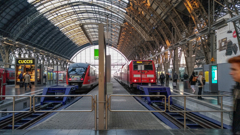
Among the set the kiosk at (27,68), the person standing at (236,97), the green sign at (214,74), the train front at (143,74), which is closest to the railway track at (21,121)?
the person standing at (236,97)

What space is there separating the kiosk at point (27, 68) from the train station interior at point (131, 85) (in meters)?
0.10

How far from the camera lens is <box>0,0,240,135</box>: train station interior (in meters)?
6.18

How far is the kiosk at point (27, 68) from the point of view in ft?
75.4

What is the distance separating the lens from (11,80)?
36.2m

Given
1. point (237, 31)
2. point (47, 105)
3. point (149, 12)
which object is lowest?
point (47, 105)

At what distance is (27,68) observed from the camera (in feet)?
83.1

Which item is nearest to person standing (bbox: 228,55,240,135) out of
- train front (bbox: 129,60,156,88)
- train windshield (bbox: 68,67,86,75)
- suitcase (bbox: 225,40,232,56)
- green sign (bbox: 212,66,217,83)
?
→ green sign (bbox: 212,66,217,83)

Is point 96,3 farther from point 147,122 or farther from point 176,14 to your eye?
point 147,122

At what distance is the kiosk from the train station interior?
10 cm

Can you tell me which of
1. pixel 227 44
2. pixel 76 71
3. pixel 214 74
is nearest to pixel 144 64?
pixel 214 74

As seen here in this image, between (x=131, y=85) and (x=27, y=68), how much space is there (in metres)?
15.2

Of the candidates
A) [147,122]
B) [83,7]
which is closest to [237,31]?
[147,122]

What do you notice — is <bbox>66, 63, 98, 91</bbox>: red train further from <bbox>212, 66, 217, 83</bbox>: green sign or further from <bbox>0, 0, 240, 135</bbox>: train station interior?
<bbox>212, 66, 217, 83</bbox>: green sign

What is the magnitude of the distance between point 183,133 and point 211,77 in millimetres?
10533
